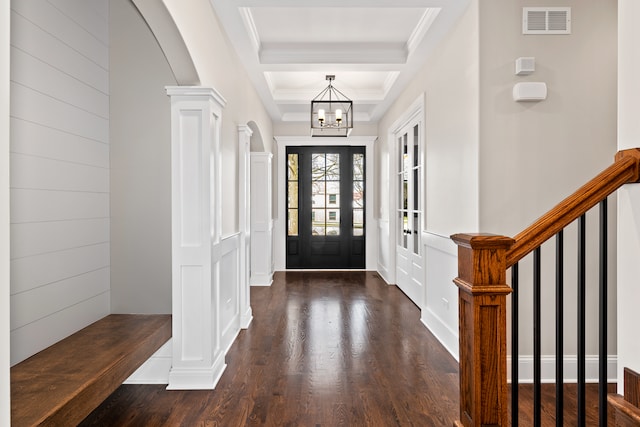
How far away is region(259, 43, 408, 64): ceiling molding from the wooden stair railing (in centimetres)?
334

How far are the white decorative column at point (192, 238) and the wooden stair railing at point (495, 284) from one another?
6.34 feet

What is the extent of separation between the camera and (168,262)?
3191 mm

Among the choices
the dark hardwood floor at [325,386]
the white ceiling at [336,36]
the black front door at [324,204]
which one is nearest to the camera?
the dark hardwood floor at [325,386]

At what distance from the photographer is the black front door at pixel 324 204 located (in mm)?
7715

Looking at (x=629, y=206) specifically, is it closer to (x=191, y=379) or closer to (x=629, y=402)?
(x=629, y=402)

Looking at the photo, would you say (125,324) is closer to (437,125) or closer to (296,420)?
(296,420)

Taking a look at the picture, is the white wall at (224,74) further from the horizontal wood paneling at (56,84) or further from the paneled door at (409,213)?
the paneled door at (409,213)

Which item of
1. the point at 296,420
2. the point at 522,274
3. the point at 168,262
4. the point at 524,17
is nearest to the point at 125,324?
the point at 168,262

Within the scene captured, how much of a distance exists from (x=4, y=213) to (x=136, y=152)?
2.11 metres

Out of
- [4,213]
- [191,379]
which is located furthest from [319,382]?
[4,213]

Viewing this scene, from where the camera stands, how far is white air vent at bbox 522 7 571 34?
9.71 ft

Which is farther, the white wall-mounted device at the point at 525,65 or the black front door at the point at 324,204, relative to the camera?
the black front door at the point at 324,204

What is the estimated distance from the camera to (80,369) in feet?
6.98

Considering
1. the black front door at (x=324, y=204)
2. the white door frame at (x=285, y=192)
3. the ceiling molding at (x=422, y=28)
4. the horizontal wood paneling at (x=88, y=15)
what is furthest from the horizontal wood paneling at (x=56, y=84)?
the black front door at (x=324, y=204)
